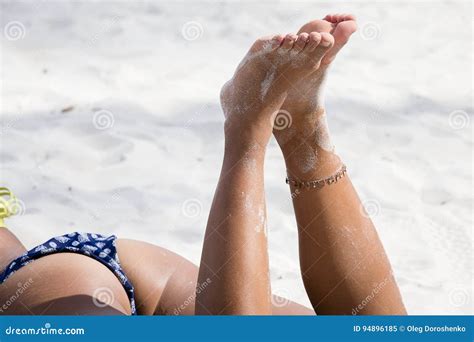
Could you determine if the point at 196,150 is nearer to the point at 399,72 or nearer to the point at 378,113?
the point at 378,113

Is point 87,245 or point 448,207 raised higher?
point 87,245

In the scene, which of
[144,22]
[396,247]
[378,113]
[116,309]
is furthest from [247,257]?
[144,22]

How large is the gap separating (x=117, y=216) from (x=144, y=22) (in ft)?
5.07

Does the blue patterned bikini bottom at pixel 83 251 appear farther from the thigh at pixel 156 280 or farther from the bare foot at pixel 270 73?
the bare foot at pixel 270 73

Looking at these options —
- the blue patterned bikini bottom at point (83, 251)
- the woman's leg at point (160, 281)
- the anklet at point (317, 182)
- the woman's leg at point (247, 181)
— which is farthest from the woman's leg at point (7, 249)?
the anklet at point (317, 182)

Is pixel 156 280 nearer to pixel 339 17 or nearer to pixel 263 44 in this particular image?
pixel 263 44

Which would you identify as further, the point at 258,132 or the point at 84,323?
the point at 258,132

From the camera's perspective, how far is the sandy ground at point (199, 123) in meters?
2.43

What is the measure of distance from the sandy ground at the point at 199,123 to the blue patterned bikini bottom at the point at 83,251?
656mm

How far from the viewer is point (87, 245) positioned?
163cm

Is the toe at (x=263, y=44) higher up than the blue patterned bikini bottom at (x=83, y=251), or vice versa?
the toe at (x=263, y=44)

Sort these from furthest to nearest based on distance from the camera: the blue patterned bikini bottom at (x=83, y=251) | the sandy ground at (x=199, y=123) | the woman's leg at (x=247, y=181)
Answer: the sandy ground at (x=199, y=123)
the blue patterned bikini bottom at (x=83, y=251)
the woman's leg at (x=247, y=181)

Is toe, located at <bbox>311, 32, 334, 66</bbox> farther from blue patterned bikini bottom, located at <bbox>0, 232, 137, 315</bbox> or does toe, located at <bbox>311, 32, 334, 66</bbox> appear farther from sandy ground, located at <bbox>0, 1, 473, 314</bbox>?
sandy ground, located at <bbox>0, 1, 473, 314</bbox>

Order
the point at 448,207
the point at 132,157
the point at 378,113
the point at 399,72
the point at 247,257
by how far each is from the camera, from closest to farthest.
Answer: the point at 247,257, the point at 448,207, the point at 132,157, the point at 378,113, the point at 399,72
